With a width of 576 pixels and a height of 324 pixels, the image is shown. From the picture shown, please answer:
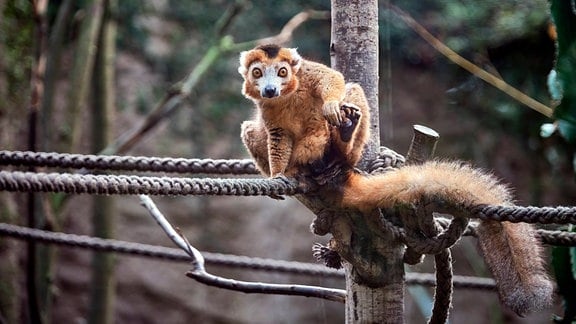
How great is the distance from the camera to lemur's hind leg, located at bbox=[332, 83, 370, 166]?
172 cm

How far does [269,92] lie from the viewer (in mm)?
1887

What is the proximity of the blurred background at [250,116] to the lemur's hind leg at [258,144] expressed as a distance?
5.04 ft

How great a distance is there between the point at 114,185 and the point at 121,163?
0.49m

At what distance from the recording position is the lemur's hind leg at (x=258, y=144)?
2.03 m

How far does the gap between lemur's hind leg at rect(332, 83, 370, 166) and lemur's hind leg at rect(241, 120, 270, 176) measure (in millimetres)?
274

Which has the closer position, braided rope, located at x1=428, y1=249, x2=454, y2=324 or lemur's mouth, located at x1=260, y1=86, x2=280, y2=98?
braided rope, located at x1=428, y1=249, x2=454, y2=324

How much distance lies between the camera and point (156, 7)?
4.54 m

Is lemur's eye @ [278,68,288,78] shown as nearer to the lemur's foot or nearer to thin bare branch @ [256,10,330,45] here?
the lemur's foot

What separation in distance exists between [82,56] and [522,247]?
6.87 feet

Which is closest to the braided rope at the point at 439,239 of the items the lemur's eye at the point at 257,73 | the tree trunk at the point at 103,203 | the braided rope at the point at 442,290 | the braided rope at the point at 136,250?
the braided rope at the point at 442,290

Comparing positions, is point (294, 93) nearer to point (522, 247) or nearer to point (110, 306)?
point (522, 247)

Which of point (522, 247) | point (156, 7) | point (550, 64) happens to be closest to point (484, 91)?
point (550, 64)

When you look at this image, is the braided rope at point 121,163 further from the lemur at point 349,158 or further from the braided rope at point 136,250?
the braided rope at point 136,250

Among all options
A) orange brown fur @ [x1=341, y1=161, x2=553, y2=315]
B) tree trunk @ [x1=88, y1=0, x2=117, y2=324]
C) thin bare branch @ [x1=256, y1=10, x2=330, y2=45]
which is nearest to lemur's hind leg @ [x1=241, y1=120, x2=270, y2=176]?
orange brown fur @ [x1=341, y1=161, x2=553, y2=315]
